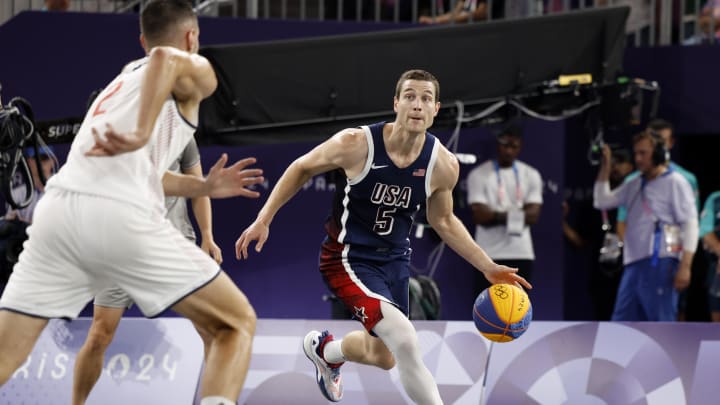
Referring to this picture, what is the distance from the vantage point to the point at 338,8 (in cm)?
1107

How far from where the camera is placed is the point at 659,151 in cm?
963

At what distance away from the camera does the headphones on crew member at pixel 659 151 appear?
958cm

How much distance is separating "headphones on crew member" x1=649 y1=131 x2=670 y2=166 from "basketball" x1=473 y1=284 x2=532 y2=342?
3.90 m

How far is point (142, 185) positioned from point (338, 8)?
6.92 m

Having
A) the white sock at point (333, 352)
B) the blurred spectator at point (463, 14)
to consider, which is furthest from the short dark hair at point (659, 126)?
the white sock at point (333, 352)

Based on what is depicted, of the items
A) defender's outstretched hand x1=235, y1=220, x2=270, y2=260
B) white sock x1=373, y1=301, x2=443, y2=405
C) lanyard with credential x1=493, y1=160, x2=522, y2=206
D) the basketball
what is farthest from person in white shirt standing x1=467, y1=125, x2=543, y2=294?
defender's outstretched hand x1=235, y1=220, x2=270, y2=260

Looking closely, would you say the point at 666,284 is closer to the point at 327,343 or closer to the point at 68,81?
the point at 327,343

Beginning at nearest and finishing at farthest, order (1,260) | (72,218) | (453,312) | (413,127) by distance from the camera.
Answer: (72,218)
(413,127)
(1,260)
(453,312)

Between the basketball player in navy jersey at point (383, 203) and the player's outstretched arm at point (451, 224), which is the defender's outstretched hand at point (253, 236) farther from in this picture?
the player's outstretched arm at point (451, 224)

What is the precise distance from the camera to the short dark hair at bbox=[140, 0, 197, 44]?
4723mm

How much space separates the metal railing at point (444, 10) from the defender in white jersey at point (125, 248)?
6.19m

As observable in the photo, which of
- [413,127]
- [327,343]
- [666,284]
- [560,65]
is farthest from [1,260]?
[666,284]

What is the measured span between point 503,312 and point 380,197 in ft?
3.15

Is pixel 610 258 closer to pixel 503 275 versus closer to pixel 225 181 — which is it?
pixel 503 275
